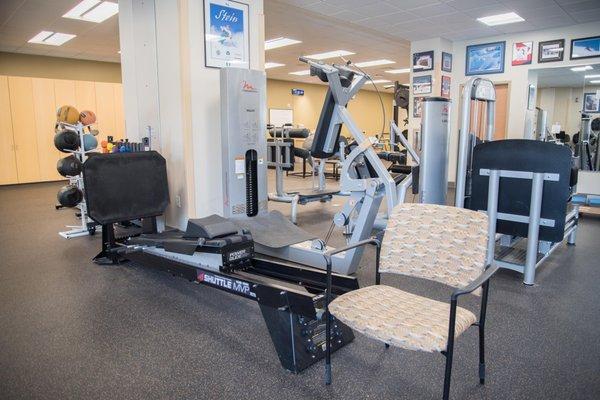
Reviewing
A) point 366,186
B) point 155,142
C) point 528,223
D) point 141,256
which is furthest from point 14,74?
point 528,223

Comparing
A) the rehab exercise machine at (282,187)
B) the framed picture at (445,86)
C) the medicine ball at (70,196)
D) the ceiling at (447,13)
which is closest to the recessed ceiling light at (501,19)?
the ceiling at (447,13)

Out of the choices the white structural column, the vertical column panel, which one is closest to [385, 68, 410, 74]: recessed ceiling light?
the white structural column

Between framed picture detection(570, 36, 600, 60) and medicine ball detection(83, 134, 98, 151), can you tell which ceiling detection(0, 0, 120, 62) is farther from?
framed picture detection(570, 36, 600, 60)

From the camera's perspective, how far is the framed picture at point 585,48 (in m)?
6.76

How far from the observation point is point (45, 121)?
29.6 feet

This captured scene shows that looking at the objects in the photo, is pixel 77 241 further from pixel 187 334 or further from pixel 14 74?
pixel 14 74

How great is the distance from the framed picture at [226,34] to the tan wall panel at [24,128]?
6.69 m

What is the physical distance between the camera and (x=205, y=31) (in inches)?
168

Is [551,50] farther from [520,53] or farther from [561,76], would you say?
[561,76]

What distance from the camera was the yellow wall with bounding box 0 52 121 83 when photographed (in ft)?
30.5

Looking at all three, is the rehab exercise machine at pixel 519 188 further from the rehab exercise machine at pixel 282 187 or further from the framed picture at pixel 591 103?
the framed picture at pixel 591 103

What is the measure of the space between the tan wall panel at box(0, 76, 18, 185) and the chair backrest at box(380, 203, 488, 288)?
→ 9575 millimetres

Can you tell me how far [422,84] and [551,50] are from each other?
2292mm

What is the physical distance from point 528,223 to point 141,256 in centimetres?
318
